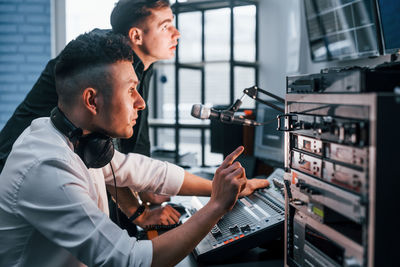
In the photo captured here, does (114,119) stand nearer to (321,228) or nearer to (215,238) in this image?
(215,238)

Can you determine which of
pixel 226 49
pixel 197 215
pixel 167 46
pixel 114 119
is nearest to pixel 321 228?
pixel 197 215

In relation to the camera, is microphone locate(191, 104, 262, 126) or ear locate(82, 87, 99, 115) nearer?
ear locate(82, 87, 99, 115)

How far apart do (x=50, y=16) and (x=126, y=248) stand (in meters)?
3.42

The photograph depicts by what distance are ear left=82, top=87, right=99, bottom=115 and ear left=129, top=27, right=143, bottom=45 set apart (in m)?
0.69

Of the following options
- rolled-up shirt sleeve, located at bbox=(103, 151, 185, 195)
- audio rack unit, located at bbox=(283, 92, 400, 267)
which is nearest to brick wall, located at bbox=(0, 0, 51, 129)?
rolled-up shirt sleeve, located at bbox=(103, 151, 185, 195)

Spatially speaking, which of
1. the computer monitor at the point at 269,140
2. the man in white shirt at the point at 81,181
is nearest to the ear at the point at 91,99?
the man in white shirt at the point at 81,181

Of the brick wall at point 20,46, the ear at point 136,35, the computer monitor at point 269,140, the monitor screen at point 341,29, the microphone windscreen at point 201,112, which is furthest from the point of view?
the brick wall at point 20,46

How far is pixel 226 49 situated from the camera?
208 inches

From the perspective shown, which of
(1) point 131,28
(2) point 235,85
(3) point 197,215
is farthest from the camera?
(2) point 235,85

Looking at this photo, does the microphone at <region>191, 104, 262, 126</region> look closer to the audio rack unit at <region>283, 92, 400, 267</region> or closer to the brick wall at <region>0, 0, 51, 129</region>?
the audio rack unit at <region>283, 92, 400, 267</region>

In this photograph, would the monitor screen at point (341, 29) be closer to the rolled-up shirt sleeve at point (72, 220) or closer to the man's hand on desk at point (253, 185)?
the man's hand on desk at point (253, 185)

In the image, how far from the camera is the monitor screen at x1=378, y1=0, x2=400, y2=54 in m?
1.67

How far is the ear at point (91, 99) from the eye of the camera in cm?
94

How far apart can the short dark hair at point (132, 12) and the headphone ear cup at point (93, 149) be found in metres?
0.76
